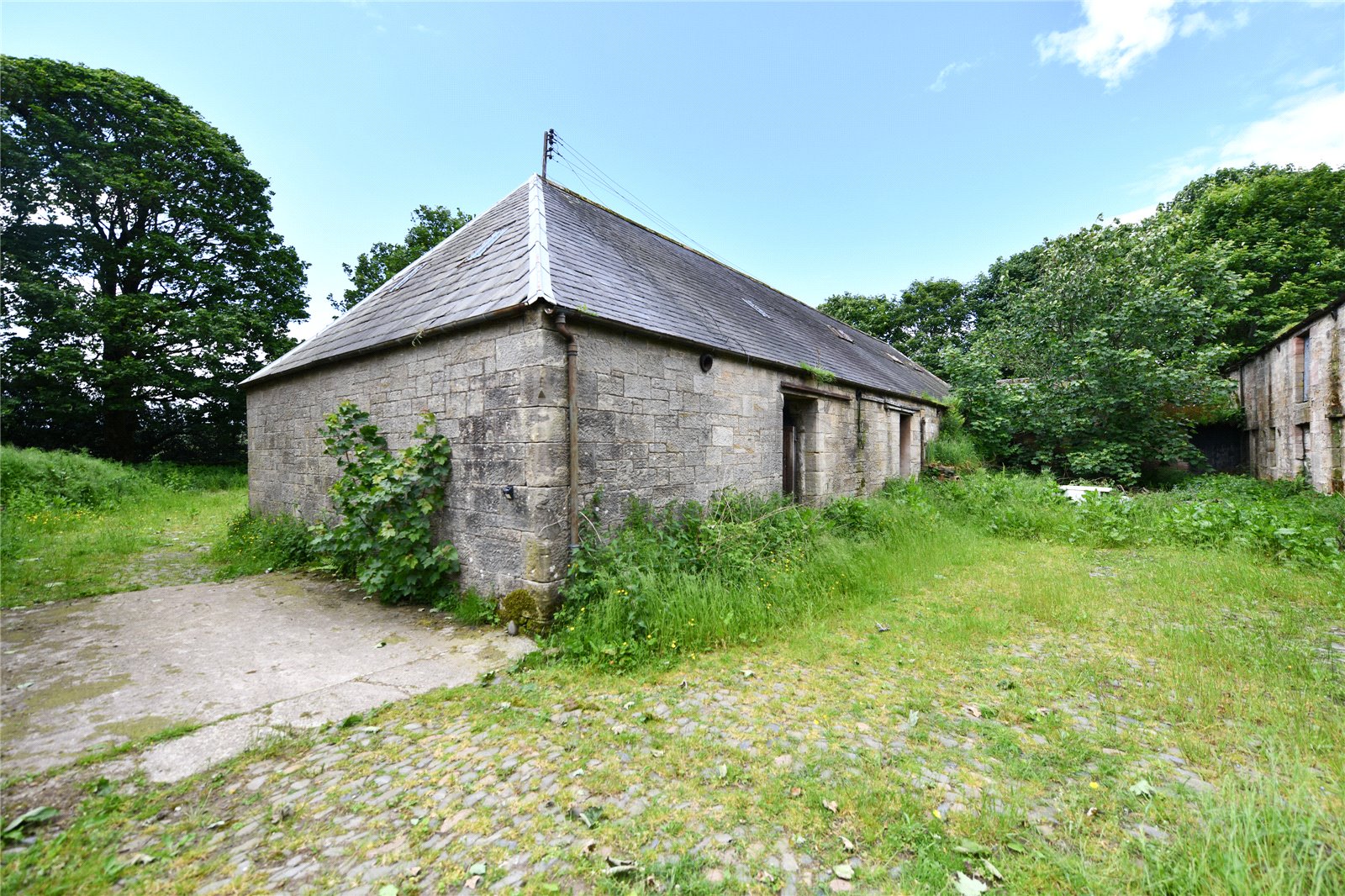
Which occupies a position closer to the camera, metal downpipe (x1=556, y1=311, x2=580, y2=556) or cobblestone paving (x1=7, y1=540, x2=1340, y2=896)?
cobblestone paving (x1=7, y1=540, x2=1340, y2=896)

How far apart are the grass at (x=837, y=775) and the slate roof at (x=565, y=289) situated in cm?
341

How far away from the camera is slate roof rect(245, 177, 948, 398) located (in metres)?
5.20

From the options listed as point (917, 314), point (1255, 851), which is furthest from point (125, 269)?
point (917, 314)

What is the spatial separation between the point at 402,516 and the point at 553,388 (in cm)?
226

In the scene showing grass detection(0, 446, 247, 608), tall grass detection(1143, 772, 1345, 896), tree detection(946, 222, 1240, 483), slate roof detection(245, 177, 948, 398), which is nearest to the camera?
tall grass detection(1143, 772, 1345, 896)

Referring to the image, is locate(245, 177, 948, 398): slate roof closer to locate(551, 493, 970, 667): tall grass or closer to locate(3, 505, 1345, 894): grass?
locate(551, 493, 970, 667): tall grass

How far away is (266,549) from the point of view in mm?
6891

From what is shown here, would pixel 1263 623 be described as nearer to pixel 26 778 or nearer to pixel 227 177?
pixel 26 778

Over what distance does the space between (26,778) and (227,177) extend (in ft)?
70.7

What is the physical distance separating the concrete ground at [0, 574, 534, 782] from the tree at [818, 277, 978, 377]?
31.1m

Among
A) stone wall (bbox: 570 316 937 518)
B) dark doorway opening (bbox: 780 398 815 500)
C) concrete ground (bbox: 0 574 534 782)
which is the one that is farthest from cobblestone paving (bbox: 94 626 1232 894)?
dark doorway opening (bbox: 780 398 815 500)

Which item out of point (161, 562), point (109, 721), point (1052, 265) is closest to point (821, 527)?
point (109, 721)

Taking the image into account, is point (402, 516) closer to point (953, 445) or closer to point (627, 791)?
point (627, 791)

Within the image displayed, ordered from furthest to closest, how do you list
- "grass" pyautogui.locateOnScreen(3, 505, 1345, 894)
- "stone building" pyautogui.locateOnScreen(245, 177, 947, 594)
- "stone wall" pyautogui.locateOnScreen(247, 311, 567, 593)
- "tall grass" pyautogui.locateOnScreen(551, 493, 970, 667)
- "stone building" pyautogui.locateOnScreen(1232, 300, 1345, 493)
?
1. "stone building" pyautogui.locateOnScreen(1232, 300, 1345, 493)
2. "stone building" pyautogui.locateOnScreen(245, 177, 947, 594)
3. "stone wall" pyautogui.locateOnScreen(247, 311, 567, 593)
4. "tall grass" pyautogui.locateOnScreen(551, 493, 970, 667)
5. "grass" pyautogui.locateOnScreen(3, 505, 1345, 894)
